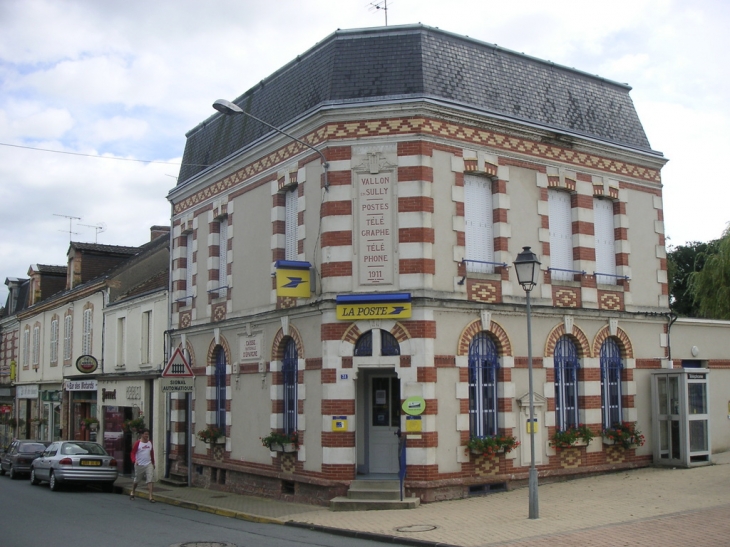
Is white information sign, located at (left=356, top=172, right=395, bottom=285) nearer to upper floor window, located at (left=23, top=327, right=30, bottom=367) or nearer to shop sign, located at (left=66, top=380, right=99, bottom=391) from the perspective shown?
shop sign, located at (left=66, top=380, right=99, bottom=391)

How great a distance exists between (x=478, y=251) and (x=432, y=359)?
2.78 metres

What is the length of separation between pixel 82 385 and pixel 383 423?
16.7 metres

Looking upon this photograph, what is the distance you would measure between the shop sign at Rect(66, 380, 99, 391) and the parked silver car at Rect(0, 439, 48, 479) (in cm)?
262

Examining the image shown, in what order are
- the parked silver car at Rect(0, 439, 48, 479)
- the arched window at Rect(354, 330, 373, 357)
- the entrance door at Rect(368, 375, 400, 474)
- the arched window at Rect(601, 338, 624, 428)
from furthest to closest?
the parked silver car at Rect(0, 439, 48, 479), the arched window at Rect(601, 338, 624, 428), the entrance door at Rect(368, 375, 400, 474), the arched window at Rect(354, 330, 373, 357)

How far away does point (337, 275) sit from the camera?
54.4 feet

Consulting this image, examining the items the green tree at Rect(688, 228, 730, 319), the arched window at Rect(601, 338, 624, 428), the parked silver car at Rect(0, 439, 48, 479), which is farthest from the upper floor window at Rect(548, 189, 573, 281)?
the parked silver car at Rect(0, 439, 48, 479)

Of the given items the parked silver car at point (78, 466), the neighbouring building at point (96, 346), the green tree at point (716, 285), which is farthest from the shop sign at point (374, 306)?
the green tree at point (716, 285)

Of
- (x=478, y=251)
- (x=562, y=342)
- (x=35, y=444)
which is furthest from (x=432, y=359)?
(x=35, y=444)

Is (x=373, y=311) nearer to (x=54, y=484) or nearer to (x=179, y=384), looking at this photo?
(x=179, y=384)

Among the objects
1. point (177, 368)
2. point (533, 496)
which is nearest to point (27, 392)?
point (177, 368)

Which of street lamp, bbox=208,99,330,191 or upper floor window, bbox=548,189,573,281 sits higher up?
street lamp, bbox=208,99,330,191

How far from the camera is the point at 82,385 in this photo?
2980 centimetres

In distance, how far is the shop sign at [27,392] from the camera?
1464 inches

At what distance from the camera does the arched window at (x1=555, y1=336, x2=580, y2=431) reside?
18234 millimetres
